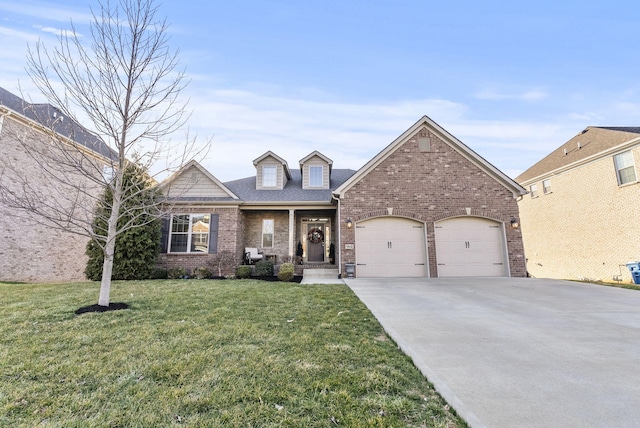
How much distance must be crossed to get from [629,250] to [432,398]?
55.6 ft

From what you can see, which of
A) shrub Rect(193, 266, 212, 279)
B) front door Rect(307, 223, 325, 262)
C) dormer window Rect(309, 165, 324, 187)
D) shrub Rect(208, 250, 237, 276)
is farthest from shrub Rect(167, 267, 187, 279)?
dormer window Rect(309, 165, 324, 187)

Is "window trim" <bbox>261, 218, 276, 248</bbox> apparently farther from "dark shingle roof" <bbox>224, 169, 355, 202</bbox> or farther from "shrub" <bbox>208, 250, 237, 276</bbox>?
"shrub" <bbox>208, 250, 237, 276</bbox>

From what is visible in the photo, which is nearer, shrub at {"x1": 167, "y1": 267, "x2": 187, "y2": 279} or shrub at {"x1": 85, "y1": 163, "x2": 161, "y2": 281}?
shrub at {"x1": 85, "y1": 163, "x2": 161, "y2": 281}

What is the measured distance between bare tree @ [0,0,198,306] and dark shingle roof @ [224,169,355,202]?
686cm

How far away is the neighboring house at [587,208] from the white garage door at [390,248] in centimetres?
1047

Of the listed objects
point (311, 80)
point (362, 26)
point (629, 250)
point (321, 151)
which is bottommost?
point (629, 250)

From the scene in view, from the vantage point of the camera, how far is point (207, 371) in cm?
275

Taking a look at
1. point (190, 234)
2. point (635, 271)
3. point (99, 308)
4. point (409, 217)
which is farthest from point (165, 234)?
point (635, 271)

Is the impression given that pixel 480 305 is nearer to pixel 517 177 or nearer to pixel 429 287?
pixel 429 287

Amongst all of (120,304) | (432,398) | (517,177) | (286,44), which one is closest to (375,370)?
(432,398)

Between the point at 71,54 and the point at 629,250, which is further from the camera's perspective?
the point at 629,250

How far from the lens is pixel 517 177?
2028 centimetres

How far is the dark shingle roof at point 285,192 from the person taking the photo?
1307cm

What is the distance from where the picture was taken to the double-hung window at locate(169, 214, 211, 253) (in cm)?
1207
